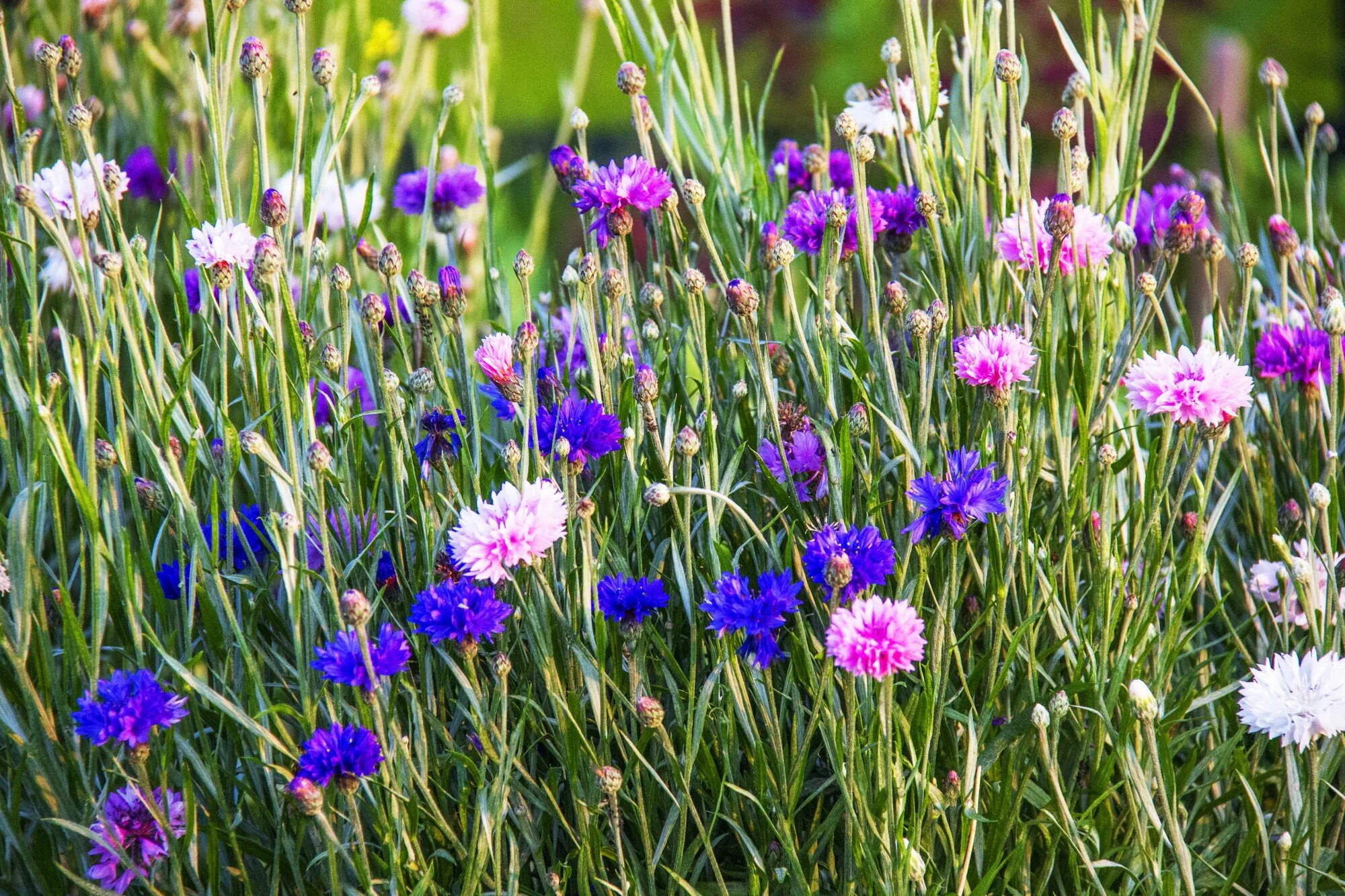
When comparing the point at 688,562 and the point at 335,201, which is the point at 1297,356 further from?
the point at 335,201

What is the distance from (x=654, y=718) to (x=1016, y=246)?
48cm

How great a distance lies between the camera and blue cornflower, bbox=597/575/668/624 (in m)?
0.76

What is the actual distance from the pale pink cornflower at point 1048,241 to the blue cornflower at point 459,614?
1.60ft

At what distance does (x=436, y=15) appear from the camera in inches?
59.1

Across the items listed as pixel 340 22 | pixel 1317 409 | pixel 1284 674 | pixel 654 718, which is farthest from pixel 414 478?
pixel 340 22

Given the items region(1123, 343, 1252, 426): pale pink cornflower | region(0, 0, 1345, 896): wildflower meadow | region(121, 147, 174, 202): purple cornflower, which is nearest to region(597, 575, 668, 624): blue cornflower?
region(0, 0, 1345, 896): wildflower meadow

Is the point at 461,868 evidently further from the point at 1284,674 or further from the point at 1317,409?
the point at 1317,409

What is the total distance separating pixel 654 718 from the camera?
72 cm

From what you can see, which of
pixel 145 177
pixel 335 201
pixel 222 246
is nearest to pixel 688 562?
pixel 222 246

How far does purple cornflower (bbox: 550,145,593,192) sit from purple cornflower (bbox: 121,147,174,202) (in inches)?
24.2

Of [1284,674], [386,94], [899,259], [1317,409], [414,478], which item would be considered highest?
[386,94]

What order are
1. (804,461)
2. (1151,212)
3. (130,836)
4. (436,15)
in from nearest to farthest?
1. (130,836)
2. (804,461)
3. (1151,212)
4. (436,15)

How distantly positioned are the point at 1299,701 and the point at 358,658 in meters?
0.63

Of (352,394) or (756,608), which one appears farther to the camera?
(352,394)
